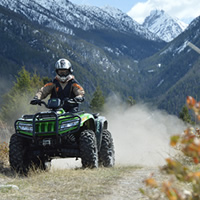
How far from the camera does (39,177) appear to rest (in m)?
6.11

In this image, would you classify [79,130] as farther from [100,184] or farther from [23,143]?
[100,184]

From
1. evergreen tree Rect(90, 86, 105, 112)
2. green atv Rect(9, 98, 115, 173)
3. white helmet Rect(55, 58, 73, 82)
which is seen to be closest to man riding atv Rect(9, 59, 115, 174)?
green atv Rect(9, 98, 115, 173)

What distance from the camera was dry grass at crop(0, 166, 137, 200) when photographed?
4574 millimetres

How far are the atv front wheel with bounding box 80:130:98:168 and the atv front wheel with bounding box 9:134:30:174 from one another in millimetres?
1239

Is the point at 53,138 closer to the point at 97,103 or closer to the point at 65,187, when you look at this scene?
the point at 65,187

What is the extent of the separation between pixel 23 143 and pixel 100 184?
2760 mm

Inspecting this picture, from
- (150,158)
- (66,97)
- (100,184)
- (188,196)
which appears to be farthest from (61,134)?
(150,158)

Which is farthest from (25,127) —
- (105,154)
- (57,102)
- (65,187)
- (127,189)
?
(127,189)

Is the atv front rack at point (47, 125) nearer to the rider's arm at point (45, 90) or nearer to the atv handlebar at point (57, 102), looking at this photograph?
the atv handlebar at point (57, 102)

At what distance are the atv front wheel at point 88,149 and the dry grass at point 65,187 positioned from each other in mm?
862

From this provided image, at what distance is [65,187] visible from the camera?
5.04 m

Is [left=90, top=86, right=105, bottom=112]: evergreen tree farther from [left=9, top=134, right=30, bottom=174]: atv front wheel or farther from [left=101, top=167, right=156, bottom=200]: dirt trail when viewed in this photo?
[left=101, top=167, right=156, bottom=200]: dirt trail

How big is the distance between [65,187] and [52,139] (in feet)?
7.17

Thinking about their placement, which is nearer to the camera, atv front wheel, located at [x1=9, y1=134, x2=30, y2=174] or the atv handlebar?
atv front wheel, located at [x1=9, y1=134, x2=30, y2=174]
